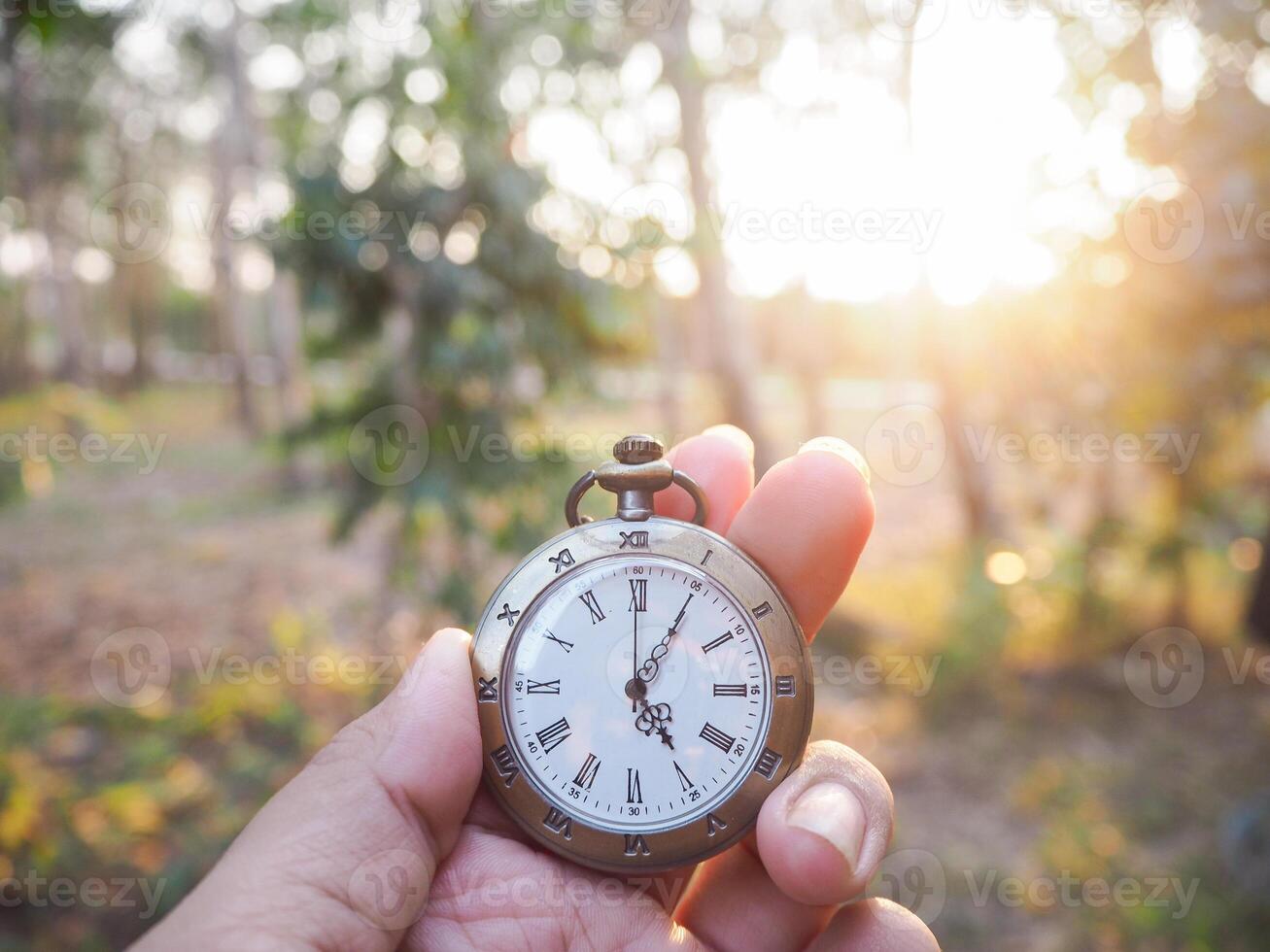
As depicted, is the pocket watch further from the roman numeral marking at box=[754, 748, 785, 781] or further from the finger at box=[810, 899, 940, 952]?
the finger at box=[810, 899, 940, 952]

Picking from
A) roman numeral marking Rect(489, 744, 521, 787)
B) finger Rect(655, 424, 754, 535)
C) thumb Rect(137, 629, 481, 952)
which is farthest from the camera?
finger Rect(655, 424, 754, 535)

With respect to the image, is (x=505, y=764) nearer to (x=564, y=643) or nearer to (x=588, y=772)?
(x=588, y=772)

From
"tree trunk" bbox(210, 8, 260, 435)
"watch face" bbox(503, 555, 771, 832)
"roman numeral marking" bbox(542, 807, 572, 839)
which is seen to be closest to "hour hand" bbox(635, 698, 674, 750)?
"watch face" bbox(503, 555, 771, 832)

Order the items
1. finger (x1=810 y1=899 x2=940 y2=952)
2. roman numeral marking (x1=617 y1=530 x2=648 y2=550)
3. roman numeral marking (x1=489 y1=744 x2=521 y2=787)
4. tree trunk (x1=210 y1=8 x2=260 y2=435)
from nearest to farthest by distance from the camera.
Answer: finger (x1=810 y1=899 x2=940 y2=952)
roman numeral marking (x1=489 y1=744 x2=521 y2=787)
roman numeral marking (x1=617 y1=530 x2=648 y2=550)
tree trunk (x1=210 y1=8 x2=260 y2=435)

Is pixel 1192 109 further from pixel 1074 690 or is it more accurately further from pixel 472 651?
pixel 472 651

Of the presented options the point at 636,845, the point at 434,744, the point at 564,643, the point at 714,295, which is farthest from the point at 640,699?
the point at 714,295

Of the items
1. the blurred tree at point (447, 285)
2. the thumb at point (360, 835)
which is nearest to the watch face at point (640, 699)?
the thumb at point (360, 835)

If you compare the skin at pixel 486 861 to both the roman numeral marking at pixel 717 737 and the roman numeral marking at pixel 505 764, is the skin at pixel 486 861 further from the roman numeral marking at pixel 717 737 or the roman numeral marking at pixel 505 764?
the roman numeral marking at pixel 717 737
